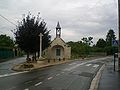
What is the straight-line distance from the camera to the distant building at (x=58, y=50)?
67.8 m

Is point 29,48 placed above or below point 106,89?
above

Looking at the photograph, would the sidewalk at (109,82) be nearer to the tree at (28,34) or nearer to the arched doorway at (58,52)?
the tree at (28,34)

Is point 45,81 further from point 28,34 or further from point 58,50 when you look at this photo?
point 58,50

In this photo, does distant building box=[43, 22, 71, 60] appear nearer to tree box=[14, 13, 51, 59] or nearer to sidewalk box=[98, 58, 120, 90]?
tree box=[14, 13, 51, 59]

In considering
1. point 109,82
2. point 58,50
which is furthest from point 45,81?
point 58,50

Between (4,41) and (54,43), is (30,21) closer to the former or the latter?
(54,43)

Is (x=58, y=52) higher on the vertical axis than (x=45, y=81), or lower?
higher

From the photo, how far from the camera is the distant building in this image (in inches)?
2668

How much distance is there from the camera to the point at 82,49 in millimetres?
A: 97000

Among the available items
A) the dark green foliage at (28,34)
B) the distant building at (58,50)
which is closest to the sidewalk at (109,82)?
the dark green foliage at (28,34)

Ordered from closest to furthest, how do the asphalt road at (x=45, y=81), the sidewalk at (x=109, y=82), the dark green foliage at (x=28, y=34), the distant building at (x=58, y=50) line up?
the sidewalk at (x=109, y=82), the asphalt road at (x=45, y=81), the dark green foliage at (x=28, y=34), the distant building at (x=58, y=50)

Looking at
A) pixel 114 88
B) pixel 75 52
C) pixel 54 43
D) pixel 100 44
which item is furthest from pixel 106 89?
pixel 100 44

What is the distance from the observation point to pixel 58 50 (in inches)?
2717

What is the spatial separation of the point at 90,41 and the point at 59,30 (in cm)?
8578
